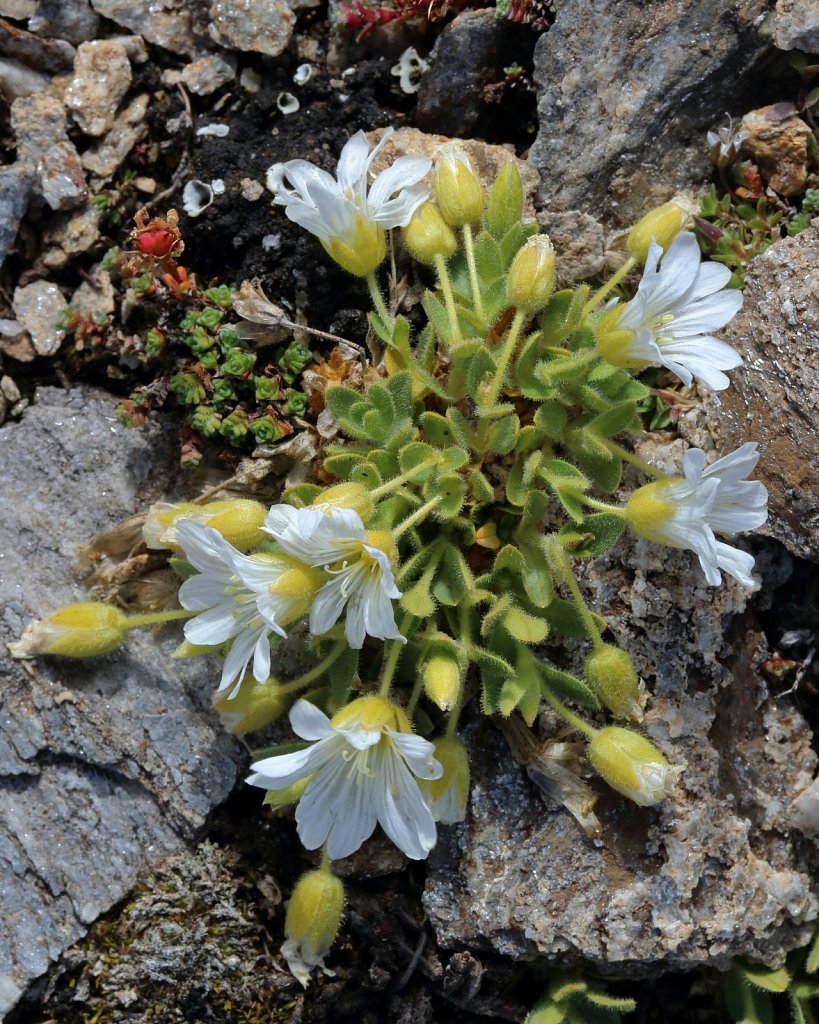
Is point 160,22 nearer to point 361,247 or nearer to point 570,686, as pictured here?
point 361,247

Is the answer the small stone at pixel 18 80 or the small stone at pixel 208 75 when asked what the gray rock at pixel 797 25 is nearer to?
the small stone at pixel 208 75

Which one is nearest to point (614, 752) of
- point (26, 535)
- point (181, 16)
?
point (26, 535)

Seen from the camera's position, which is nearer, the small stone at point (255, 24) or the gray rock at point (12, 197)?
the gray rock at point (12, 197)

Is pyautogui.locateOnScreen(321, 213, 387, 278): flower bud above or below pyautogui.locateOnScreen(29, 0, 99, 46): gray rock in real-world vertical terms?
below

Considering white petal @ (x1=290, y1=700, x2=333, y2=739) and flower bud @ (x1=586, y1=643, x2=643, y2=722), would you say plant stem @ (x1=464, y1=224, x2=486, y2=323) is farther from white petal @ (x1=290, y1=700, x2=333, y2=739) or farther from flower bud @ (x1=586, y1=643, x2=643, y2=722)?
white petal @ (x1=290, y1=700, x2=333, y2=739)

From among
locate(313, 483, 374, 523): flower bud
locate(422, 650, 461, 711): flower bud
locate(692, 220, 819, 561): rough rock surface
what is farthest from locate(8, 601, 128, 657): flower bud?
locate(692, 220, 819, 561): rough rock surface

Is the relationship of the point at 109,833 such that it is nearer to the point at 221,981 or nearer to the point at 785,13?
the point at 221,981

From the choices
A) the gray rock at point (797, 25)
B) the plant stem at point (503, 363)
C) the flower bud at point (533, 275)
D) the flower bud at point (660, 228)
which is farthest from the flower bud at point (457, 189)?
the gray rock at point (797, 25)
